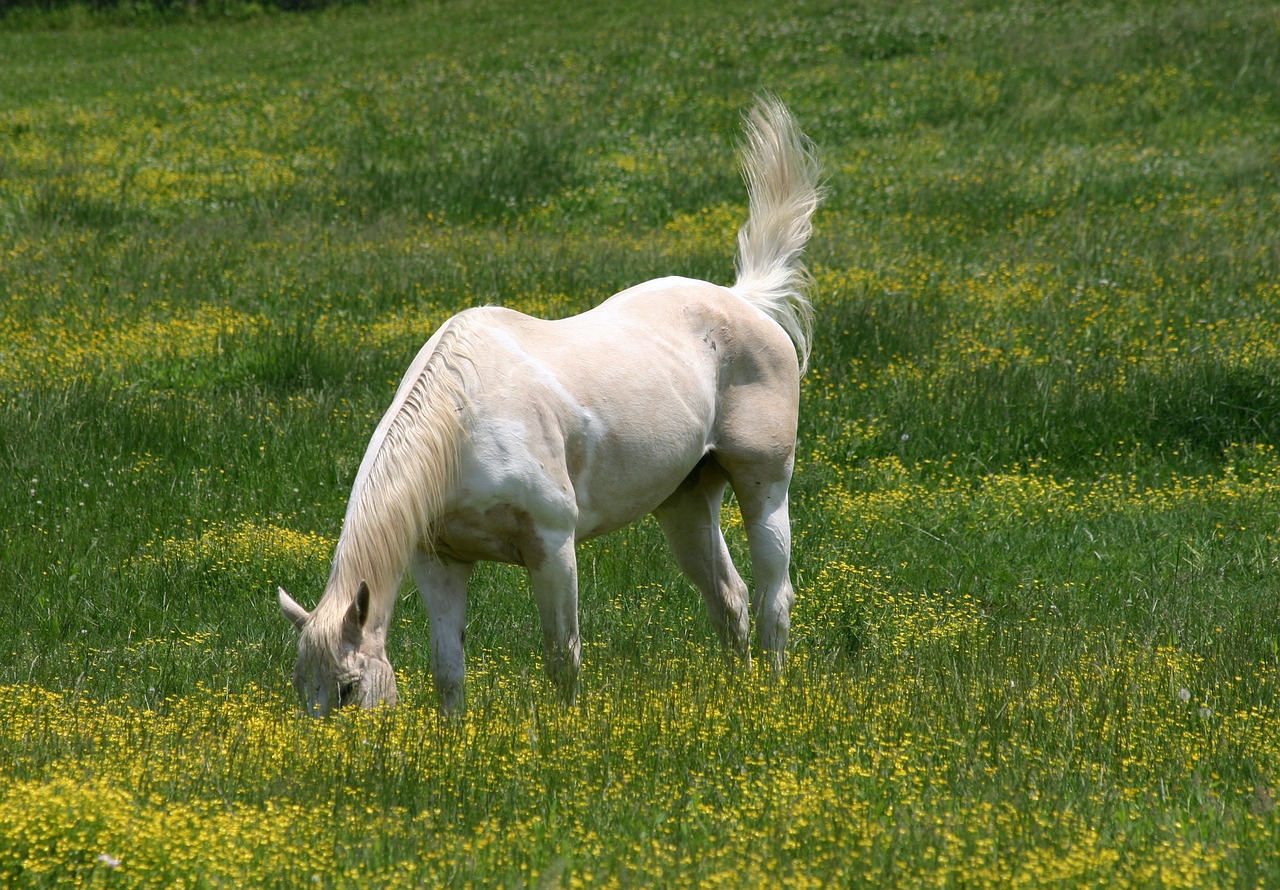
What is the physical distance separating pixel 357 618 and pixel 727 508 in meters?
3.95

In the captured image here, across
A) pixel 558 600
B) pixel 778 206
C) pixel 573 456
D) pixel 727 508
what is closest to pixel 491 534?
pixel 558 600

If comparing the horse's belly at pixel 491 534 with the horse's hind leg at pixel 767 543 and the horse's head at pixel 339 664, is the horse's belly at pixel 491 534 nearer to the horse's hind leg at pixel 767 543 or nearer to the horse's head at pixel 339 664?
the horse's head at pixel 339 664

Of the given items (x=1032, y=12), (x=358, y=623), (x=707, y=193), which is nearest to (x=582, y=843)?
(x=358, y=623)

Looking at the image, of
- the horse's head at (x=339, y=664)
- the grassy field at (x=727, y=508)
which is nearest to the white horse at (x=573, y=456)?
the horse's head at (x=339, y=664)

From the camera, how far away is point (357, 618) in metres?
3.86

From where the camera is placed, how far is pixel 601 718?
4.08 metres

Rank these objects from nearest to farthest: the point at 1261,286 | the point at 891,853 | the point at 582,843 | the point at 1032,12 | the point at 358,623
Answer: the point at 891,853 < the point at 582,843 < the point at 358,623 < the point at 1261,286 < the point at 1032,12

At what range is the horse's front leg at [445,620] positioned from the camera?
4.48 m

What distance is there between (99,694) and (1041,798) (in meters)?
3.45

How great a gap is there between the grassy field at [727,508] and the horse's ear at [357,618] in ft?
0.93

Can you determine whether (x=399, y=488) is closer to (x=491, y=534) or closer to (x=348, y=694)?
(x=491, y=534)

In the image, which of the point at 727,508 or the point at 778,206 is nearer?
the point at 778,206

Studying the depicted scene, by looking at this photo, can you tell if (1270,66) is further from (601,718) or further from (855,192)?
(601,718)

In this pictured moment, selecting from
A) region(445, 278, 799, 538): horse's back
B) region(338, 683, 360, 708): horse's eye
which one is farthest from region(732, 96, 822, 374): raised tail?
region(338, 683, 360, 708): horse's eye
